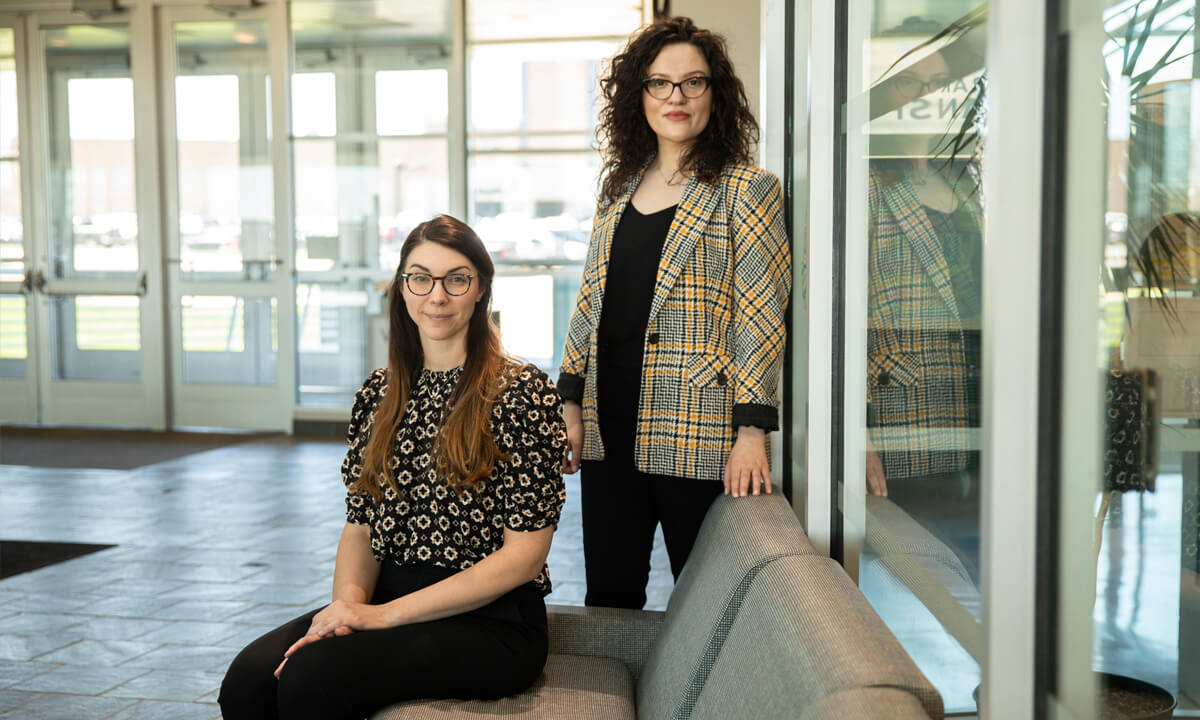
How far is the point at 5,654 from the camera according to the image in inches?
136

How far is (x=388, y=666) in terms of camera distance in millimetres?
1838

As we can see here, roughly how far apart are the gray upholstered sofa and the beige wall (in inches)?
102

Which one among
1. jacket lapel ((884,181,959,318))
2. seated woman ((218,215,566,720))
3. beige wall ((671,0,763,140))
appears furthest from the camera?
beige wall ((671,0,763,140))

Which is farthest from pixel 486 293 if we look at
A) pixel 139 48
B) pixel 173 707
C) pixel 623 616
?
pixel 139 48

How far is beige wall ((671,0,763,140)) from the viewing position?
14.4ft

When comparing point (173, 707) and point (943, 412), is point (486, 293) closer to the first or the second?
point (943, 412)

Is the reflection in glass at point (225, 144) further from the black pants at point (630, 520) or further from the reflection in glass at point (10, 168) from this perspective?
the black pants at point (630, 520)

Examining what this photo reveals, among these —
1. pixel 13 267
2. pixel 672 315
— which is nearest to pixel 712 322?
pixel 672 315

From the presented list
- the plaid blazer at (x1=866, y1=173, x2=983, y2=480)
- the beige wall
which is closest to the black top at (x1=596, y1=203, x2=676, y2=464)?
the plaid blazer at (x1=866, y1=173, x2=983, y2=480)

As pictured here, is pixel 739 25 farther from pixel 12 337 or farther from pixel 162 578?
pixel 12 337

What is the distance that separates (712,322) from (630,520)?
1.43 ft

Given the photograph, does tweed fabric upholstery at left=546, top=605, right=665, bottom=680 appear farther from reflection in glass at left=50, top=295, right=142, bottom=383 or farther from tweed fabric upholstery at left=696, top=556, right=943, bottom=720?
reflection in glass at left=50, top=295, right=142, bottom=383

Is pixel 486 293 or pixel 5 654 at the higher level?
pixel 486 293

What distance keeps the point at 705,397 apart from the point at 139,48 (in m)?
7.27
